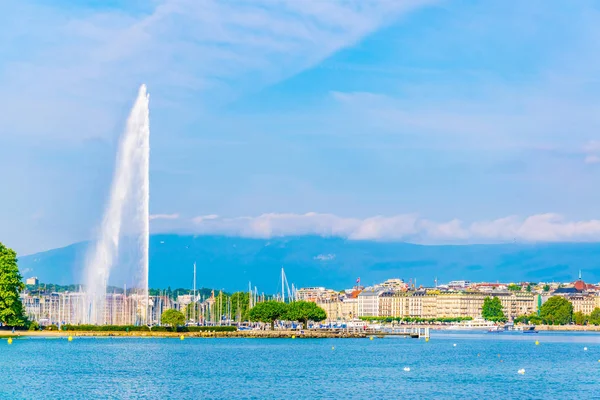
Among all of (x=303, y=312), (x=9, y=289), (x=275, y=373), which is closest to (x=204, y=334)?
(x=303, y=312)

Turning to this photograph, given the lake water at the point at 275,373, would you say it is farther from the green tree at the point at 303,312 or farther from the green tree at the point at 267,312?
the green tree at the point at 303,312

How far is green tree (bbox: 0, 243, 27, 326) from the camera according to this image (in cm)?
9993

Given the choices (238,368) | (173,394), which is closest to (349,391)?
(173,394)

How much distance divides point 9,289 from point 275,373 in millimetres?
41767

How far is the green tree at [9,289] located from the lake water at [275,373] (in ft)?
14.8

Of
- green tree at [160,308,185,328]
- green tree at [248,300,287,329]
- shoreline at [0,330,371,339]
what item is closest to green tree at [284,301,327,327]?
green tree at [248,300,287,329]

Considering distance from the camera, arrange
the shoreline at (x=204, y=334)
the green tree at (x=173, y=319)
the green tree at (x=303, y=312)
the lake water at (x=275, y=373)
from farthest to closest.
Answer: the green tree at (x=303, y=312), the green tree at (x=173, y=319), the shoreline at (x=204, y=334), the lake water at (x=275, y=373)

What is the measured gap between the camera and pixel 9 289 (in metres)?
100

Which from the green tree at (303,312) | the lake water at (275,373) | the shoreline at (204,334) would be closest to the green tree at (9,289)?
the shoreline at (204,334)

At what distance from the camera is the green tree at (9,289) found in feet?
328

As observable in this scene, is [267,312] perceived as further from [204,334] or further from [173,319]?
[173,319]

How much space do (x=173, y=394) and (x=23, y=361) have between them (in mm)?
23068

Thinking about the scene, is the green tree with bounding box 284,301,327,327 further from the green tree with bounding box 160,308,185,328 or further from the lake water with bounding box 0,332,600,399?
the lake water with bounding box 0,332,600,399

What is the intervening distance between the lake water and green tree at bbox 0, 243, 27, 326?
4504 millimetres
